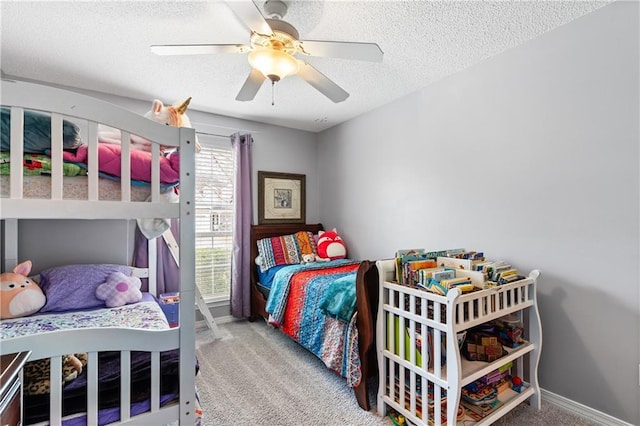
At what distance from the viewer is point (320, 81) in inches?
76.0

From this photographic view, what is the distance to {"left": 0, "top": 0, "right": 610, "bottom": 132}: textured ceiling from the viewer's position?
5.41ft

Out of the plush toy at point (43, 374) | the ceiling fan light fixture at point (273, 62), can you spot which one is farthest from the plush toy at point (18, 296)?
the ceiling fan light fixture at point (273, 62)

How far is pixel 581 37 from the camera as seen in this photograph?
1.75 meters

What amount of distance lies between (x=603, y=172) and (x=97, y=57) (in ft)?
11.1

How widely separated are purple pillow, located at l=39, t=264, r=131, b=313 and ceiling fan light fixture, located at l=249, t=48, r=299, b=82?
6.53 ft

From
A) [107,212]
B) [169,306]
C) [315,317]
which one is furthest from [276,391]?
[107,212]

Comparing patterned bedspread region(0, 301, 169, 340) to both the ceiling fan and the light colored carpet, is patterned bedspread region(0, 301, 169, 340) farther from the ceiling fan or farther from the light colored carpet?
→ the ceiling fan

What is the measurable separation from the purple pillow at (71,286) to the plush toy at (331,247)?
6.68ft

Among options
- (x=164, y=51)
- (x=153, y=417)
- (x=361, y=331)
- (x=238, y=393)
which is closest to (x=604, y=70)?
(x=361, y=331)

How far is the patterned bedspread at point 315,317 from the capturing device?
1952 mm

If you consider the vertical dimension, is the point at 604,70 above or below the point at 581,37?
below

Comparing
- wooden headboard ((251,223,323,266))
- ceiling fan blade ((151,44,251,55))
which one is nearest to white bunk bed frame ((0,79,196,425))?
ceiling fan blade ((151,44,251,55))

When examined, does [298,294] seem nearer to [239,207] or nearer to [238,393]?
[238,393]

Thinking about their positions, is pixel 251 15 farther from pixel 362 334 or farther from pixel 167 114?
pixel 362 334
